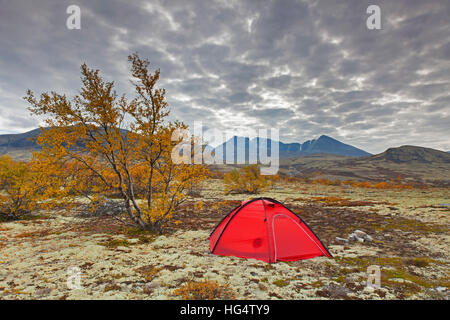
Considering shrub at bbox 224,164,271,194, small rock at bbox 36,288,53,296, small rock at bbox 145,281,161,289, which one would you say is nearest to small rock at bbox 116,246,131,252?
small rock at bbox 36,288,53,296

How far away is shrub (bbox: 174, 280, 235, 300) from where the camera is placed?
19.8ft

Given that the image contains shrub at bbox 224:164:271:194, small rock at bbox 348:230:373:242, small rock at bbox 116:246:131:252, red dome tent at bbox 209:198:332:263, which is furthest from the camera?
shrub at bbox 224:164:271:194

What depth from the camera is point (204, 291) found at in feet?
20.5

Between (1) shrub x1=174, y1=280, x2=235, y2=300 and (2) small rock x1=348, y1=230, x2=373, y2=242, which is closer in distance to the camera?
(1) shrub x1=174, y1=280, x2=235, y2=300

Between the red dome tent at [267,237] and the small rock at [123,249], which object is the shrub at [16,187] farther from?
the red dome tent at [267,237]

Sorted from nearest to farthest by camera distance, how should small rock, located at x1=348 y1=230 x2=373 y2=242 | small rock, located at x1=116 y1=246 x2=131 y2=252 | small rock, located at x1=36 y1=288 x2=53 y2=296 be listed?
small rock, located at x1=36 y1=288 x2=53 y2=296, small rock, located at x1=116 y1=246 x2=131 y2=252, small rock, located at x1=348 y1=230 x2=373 y2=242

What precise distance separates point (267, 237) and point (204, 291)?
13.4ft

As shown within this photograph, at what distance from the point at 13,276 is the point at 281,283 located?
32.1 feet

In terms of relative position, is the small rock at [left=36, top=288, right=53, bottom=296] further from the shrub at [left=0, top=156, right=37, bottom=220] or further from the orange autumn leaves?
the shrub at [left=0, top=156, right=37, bottom=220]

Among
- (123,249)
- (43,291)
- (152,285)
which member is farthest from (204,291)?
(123,249)

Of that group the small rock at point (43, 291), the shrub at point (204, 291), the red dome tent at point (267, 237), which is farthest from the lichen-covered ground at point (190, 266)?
the red dome tent at point (267, 237)

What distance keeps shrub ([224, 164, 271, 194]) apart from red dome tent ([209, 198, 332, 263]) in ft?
106

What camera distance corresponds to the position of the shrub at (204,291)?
19.8 ft

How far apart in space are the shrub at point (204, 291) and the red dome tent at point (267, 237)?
9.85 feet
